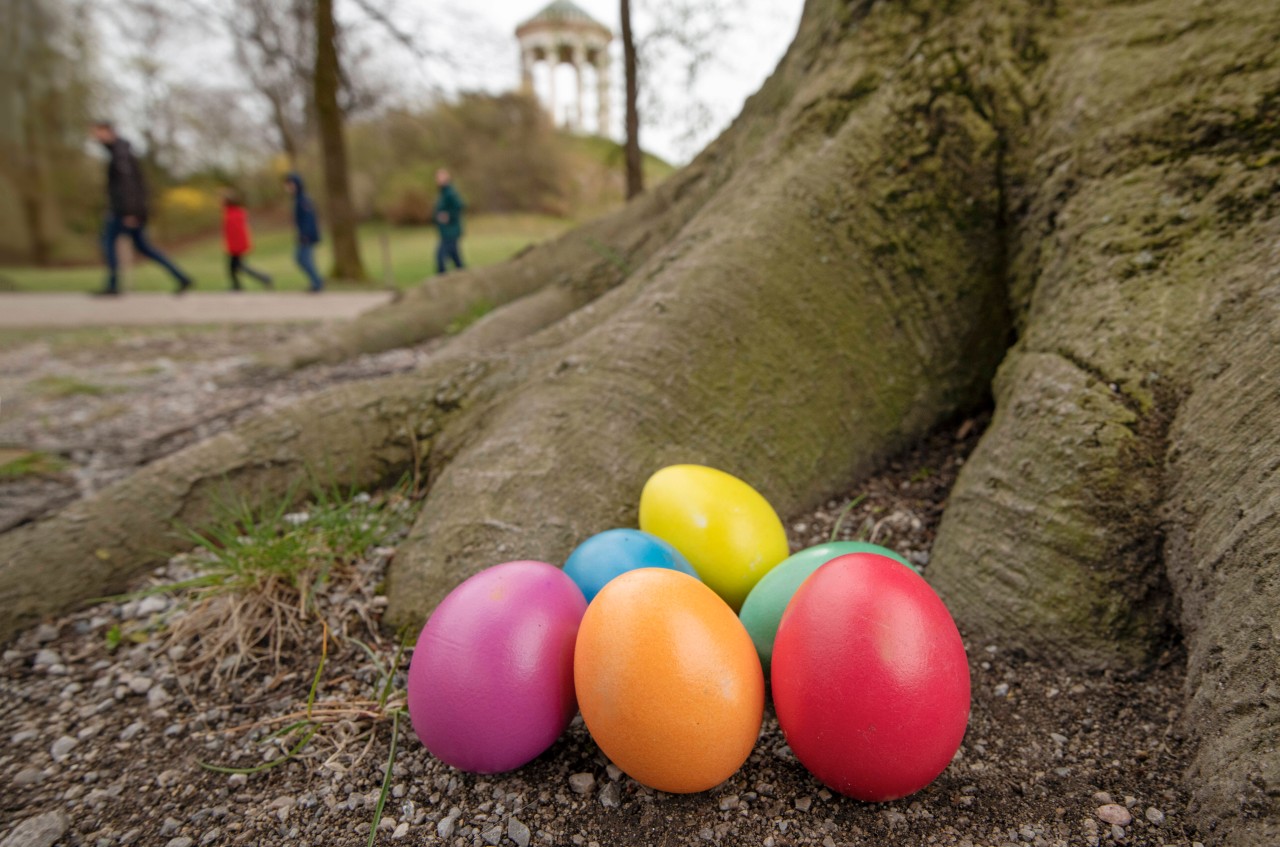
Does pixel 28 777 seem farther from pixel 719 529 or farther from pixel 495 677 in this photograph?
pixel 719 529

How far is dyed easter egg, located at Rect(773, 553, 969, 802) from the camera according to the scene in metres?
1.56

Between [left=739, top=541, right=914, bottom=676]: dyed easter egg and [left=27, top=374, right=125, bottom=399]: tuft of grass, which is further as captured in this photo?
[left=27, top=374, right=125, bottom=399]: tuft of grass

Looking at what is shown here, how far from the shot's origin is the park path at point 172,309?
9.83 meters

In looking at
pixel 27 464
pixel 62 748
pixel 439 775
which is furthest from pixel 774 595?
pixel 27 464

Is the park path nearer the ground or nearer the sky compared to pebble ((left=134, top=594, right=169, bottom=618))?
nearer the sky

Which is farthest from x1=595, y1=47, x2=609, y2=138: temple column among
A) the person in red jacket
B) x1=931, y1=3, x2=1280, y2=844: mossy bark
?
x1=931, y1=3, x2=1280, y2=844: mossy bark

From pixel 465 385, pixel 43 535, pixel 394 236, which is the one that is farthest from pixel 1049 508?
pixel 394 236

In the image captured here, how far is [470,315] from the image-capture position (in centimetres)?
644

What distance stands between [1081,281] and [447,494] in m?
2.38

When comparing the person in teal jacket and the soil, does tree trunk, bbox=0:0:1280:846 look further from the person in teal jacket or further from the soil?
the person in teal jacket

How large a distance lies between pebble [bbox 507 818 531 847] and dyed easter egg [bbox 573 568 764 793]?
0.27 m

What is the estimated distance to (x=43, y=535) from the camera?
275 cm

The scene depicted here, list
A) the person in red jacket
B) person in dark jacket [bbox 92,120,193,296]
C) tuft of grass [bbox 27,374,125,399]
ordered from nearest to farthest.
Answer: tuft of grass [bbox 27,374,125,399], person in dark jacket [bbox 92,120,193,296], the person in red jacket

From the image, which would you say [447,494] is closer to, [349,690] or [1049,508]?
[349,690]
